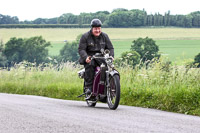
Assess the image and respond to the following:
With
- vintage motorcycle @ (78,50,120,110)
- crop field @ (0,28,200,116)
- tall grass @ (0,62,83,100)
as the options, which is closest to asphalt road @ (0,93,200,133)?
vintage motorcycle @ (78,50,120,110)

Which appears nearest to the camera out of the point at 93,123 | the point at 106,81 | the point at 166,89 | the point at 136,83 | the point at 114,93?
the point at 93,123

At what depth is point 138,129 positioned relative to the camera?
622 cm

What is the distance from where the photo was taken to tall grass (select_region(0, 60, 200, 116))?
31.8 ft

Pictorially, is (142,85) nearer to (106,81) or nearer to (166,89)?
(166,89)

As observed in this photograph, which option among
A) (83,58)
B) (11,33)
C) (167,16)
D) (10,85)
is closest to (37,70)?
(10,85)

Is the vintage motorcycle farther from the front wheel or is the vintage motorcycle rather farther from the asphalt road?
the asphalt road

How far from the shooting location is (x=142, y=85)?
1254cm

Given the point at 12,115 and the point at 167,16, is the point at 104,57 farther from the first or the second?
the point at 167,16

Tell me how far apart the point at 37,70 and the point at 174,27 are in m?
102

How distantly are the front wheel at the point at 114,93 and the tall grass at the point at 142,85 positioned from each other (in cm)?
102

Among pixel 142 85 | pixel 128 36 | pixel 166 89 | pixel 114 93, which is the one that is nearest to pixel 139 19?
pixel 128 36

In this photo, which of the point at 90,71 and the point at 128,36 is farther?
the point at 128,36

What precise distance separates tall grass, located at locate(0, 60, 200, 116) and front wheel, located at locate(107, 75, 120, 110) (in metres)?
1.02

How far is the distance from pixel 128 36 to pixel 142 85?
319 feet
